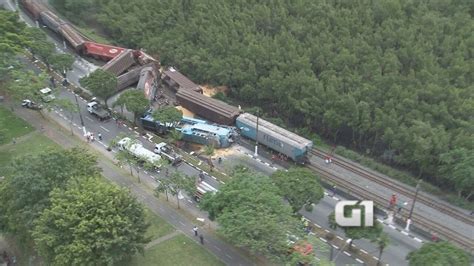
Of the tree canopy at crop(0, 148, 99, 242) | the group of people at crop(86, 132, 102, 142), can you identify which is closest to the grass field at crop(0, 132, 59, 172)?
the group of people at crop(86, 132, 102, 142)

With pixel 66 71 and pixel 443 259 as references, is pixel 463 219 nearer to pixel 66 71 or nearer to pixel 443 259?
pixel 443 259

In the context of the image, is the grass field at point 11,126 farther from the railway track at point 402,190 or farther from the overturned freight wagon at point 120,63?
the railway track at point 402,190

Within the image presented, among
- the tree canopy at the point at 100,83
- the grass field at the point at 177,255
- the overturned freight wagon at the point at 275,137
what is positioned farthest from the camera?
the tree canopy at the point at 100,83

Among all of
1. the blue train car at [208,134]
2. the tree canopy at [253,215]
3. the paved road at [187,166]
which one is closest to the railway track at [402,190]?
the paved road at [187,166]

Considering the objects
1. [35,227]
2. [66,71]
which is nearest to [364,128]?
[35,227]

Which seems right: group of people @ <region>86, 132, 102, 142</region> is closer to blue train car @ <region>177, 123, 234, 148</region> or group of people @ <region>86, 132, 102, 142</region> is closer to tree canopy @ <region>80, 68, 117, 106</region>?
tree canopy @ <region>80, 68, 117, 106</region>
